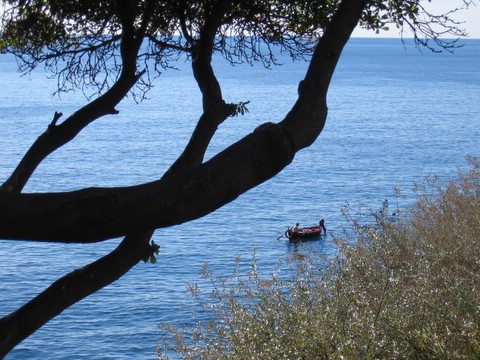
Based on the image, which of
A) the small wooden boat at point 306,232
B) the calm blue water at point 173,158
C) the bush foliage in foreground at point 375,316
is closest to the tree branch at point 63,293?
the bush foliage in foreground at point 375,316

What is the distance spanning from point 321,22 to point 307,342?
8.25 feet

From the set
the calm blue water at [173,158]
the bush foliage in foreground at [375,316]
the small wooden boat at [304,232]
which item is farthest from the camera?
the small wooden boat at [304,232]

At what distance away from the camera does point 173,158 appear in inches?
1825

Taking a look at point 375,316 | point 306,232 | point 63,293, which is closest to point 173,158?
point 306,232

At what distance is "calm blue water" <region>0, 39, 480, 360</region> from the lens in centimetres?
2523

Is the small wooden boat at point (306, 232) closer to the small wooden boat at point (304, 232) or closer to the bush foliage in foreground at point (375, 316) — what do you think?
the small wooden boat at point (304, 232)

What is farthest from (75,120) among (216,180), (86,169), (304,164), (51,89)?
(51,89)

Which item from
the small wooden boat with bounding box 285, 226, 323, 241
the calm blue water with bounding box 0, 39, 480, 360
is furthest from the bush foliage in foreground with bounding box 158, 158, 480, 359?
the small wooden boat with bounding box 285, 226, 323, 241

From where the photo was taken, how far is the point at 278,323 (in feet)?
26.4

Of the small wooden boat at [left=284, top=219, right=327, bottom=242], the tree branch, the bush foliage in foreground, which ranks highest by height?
the tree branch

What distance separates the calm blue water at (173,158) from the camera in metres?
25.2

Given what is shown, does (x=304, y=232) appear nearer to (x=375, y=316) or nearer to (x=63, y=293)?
(x=375, y=316)

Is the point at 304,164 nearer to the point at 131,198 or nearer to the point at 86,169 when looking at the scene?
the point at 86,169

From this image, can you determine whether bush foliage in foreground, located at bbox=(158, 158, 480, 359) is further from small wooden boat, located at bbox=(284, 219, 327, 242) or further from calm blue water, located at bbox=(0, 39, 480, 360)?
small wooden boat, located at bbox=(284, 219, 327, 242)
